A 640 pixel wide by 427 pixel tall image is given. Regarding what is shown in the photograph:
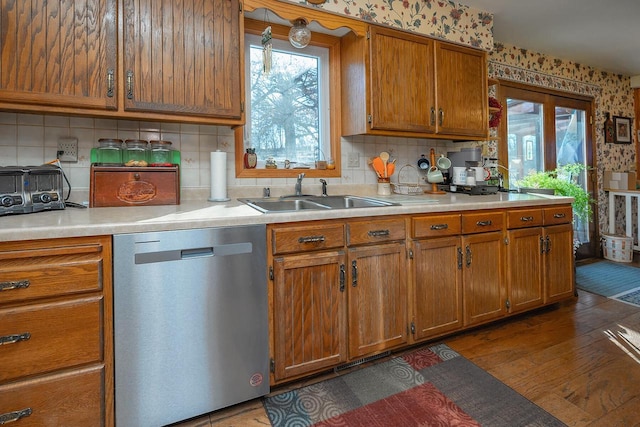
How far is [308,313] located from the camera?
5.28ft

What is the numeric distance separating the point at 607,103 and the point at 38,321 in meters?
5.94

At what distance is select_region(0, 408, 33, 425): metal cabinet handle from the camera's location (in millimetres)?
1112

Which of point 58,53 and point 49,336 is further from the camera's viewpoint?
point 58,53

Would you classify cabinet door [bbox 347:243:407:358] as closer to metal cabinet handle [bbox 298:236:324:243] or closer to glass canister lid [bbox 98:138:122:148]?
metal cabinet handle [bbox 298:236:324:243]

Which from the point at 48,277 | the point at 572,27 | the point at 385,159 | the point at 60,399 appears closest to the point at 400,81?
the point at 385,159

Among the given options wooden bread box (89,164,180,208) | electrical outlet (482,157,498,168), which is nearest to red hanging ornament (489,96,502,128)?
electrical outlet (482,157,498,168)

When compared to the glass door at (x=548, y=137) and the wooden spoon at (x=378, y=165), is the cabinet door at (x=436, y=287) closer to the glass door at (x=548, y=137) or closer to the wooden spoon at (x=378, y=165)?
the wooden spoon at (x=378, y=165)

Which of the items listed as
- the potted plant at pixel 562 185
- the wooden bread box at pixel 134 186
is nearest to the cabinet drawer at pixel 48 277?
the wooden bread box at pixel 134 186

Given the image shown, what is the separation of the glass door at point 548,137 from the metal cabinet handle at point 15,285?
369cm

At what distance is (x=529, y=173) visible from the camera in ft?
12.2

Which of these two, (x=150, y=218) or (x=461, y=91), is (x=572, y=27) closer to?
(x=461, y=91)

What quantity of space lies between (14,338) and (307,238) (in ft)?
3.58

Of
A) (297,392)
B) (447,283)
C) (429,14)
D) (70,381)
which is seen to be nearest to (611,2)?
(429,14)

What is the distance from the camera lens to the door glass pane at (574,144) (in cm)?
403
